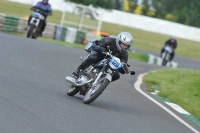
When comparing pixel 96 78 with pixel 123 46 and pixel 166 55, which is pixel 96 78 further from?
pixel 166 55

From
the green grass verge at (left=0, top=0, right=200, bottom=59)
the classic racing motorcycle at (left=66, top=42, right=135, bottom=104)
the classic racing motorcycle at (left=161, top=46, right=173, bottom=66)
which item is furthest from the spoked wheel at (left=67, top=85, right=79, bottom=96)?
the green grass verge at (left=0, top=0, right=200, bottom=59)

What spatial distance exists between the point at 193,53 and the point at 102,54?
44.1 metres

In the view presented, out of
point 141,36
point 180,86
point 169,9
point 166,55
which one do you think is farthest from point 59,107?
point 169,9

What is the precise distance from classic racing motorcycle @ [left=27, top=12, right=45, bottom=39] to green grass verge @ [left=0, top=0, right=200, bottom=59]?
23978mm

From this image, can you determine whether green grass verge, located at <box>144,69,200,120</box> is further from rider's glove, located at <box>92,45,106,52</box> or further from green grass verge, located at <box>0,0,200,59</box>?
green grass verge, located at <box>0,0,200,59</box>

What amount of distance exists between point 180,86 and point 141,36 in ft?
141

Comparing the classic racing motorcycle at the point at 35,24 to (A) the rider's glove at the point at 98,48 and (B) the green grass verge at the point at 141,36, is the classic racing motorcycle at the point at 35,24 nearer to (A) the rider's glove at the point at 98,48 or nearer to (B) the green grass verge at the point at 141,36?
(A) the rider's glove at the point at 98,48

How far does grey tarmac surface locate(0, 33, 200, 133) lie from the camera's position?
27.6 feet

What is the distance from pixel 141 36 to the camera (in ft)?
196

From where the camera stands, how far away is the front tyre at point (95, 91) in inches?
435

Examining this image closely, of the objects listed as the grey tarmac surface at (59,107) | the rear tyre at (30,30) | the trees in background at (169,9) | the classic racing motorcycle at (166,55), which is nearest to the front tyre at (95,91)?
the grey tarmac surface at (59,107)

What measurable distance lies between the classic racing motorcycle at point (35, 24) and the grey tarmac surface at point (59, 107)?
847cm

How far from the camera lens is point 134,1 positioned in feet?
248

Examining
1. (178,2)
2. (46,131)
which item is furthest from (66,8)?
(178,2)
